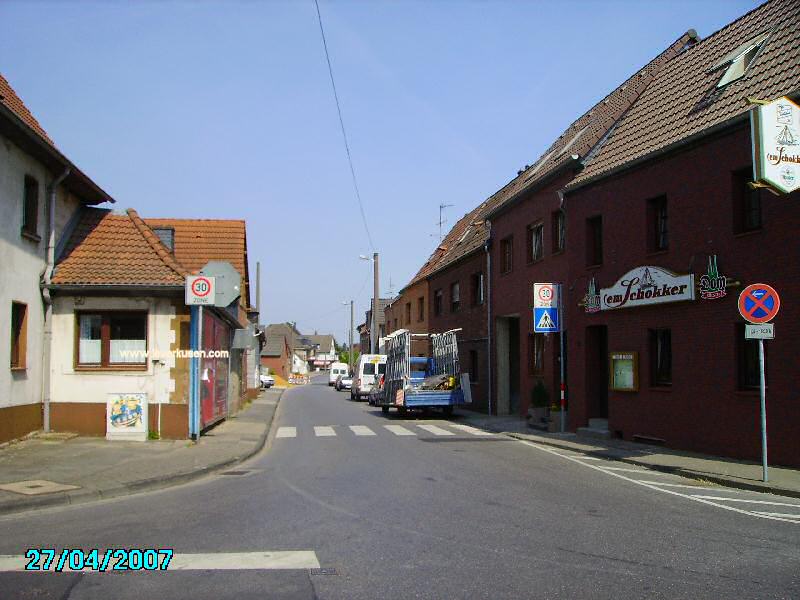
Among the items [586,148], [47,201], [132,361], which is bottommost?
[132,361]

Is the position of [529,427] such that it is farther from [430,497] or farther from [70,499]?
[70,499]

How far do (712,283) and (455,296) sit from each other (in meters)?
19.4

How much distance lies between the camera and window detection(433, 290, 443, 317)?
35.9 m

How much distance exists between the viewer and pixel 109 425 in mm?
15773

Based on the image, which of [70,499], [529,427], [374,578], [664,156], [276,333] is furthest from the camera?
[276,333]

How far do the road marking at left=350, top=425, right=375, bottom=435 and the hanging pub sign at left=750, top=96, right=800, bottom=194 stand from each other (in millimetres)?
11909

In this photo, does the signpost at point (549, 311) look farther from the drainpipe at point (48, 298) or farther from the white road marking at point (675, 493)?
the drainpipe at point (48, 298)

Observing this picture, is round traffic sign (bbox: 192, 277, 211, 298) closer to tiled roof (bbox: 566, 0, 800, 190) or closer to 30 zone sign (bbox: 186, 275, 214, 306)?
30 zone sign (bbox: 186, 275, 214, 306)

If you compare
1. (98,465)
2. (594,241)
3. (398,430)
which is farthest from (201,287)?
(594,241)

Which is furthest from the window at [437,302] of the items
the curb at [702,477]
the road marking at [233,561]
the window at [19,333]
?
the road marking at [233,561]

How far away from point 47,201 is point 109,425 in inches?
200

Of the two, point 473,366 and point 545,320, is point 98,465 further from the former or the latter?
point 473,366

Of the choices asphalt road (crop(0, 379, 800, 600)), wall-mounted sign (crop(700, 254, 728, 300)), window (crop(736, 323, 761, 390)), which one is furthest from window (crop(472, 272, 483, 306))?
asphalt road (crop(0, 379, 800, 600))

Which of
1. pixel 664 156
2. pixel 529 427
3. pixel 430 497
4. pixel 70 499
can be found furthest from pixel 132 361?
pixel 664 156
